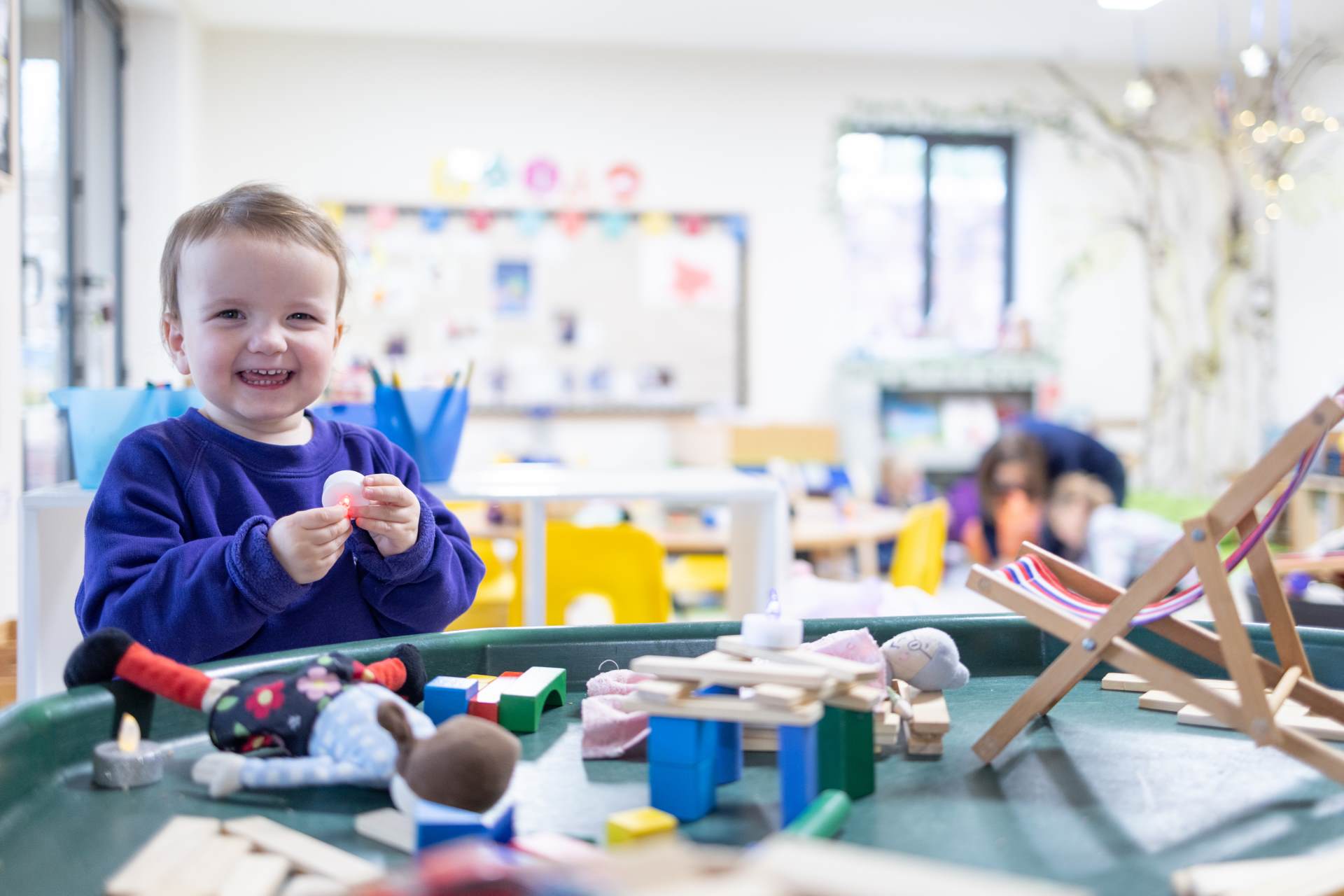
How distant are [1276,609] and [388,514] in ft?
2.30

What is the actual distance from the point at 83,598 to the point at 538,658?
1.34ft

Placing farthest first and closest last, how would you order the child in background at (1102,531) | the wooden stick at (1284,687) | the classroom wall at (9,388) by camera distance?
the classroom wall at (9,388) → the child in background at (1102,531) → the wooden stick at (1284,687)

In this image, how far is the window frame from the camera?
6379mm

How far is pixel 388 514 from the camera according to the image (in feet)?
3.22

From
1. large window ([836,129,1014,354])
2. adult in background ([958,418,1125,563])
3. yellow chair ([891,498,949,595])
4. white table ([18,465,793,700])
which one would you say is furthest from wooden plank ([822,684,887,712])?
large window ([836,129,1014,354])

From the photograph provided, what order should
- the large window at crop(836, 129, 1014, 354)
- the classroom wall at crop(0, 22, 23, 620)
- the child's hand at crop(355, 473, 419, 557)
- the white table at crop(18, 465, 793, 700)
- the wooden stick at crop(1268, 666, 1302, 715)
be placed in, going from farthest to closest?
the large window at crop(836, 129, 1014, 354) → the classroom wall at crop(0, 22, 23, 620) → the white table at crop(18, 465, 793, 700) → the child's hand at crop(355, 473, 419, 557) → the wooden stick at crop(1268, 666, 1302, 715)

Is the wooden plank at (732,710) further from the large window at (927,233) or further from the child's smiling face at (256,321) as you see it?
the large window at (927,233)

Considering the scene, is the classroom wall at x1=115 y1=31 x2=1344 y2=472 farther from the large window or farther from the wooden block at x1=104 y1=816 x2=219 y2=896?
the wooden block at x1=104 y1=816 x2=219 y2=896

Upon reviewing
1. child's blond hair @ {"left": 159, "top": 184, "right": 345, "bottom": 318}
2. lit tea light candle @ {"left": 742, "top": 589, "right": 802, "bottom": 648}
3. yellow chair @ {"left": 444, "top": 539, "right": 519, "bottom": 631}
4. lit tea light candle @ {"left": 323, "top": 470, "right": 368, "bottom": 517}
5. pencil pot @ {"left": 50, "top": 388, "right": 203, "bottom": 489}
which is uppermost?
child's blond hair @ {"left": 159, "top": 184, "right": 345, "bottom": 318}

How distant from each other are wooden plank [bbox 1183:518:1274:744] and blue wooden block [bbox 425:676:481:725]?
490 millimetres

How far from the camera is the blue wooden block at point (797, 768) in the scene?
24.8 inches

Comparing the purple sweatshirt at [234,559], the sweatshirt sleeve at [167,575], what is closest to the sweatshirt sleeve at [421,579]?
the purple sweatshirt at [234,559]

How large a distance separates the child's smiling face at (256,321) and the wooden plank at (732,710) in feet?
1.87

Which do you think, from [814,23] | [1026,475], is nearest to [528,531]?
[1026,475]
